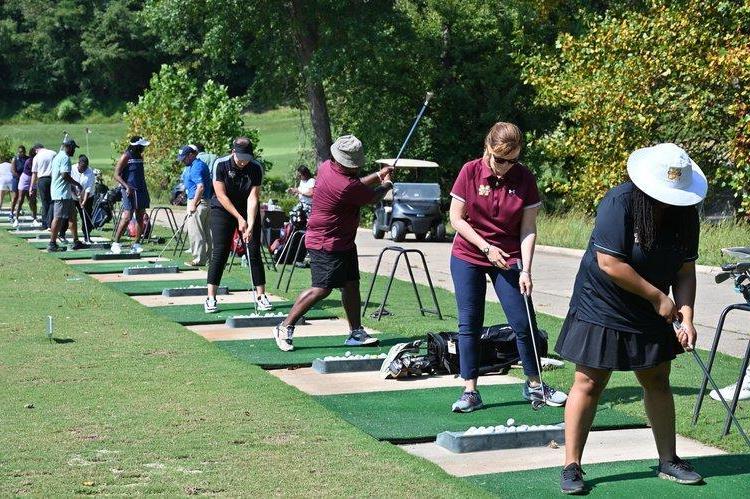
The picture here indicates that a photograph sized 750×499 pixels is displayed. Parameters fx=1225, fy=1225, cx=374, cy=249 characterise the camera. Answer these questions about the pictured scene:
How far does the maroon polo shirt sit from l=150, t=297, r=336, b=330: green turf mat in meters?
5.17

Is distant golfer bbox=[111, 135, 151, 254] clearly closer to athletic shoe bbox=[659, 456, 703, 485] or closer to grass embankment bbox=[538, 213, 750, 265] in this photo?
grass embankment bbox=[538, 213, 750, 265]

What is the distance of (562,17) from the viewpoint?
3428 cm

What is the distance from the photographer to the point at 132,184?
813 inches

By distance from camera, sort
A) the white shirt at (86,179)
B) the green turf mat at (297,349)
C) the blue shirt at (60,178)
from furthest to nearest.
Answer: the white shirt at (86,179)
the blue shirt at (60,178)
the green turf mat at (297,349)

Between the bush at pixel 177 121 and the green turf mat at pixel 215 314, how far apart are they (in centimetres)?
2139

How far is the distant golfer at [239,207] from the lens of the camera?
495 inches

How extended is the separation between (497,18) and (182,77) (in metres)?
10.3

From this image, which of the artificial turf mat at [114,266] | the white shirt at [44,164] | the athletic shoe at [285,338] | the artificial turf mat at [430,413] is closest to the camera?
the artificial turf mat at [430,413]

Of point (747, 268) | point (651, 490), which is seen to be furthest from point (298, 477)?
point (747, 268)

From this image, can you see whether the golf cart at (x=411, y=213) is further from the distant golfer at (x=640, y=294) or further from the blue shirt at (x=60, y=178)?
the distant golfer at (x=640, y=294)

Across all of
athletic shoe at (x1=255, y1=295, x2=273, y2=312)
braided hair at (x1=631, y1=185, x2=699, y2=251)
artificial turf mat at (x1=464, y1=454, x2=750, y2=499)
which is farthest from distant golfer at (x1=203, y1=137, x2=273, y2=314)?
braided hair at (x1=631, y1=185, x2=699, y2=251)

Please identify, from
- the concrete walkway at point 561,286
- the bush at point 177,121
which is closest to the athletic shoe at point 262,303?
the concrete walkway at point 561,286

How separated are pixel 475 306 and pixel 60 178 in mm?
13521

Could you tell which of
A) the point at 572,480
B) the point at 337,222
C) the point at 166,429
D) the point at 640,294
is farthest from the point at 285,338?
the point at 640,294
